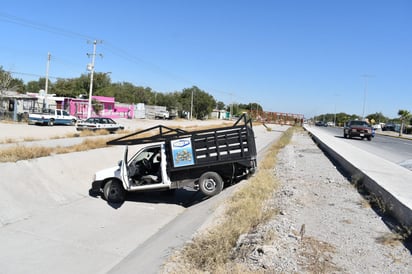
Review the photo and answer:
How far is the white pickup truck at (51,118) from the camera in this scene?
41219 mm

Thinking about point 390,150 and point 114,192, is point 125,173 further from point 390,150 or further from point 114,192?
point 390,150

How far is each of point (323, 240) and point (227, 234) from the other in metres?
1.73

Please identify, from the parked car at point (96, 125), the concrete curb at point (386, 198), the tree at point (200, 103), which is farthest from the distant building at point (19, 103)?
the tree at point (200, 103)

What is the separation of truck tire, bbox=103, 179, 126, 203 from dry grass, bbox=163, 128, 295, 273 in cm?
340

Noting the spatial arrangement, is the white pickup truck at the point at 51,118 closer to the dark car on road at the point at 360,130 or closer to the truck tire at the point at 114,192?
the dark car on road at the point at 360,130

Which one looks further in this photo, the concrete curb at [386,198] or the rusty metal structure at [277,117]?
the rusty metal structure at [277,117]

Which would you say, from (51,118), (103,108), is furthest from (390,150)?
(103,108)

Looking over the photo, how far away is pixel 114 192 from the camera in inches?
435

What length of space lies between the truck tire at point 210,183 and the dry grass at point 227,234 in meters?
0.70

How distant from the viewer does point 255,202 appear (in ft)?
30.0

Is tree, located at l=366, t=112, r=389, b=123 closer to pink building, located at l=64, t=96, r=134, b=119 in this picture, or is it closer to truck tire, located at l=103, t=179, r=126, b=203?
pink building, located at l=64, t=96, r=134, b=119

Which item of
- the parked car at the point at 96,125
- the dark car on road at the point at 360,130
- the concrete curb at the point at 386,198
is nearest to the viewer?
the concrete curb at the point at 386,198

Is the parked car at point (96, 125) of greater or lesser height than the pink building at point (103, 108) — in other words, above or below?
below

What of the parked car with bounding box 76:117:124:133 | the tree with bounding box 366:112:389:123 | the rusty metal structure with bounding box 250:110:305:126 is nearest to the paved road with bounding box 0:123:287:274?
the parked car with bounding box 76:117:124:133
